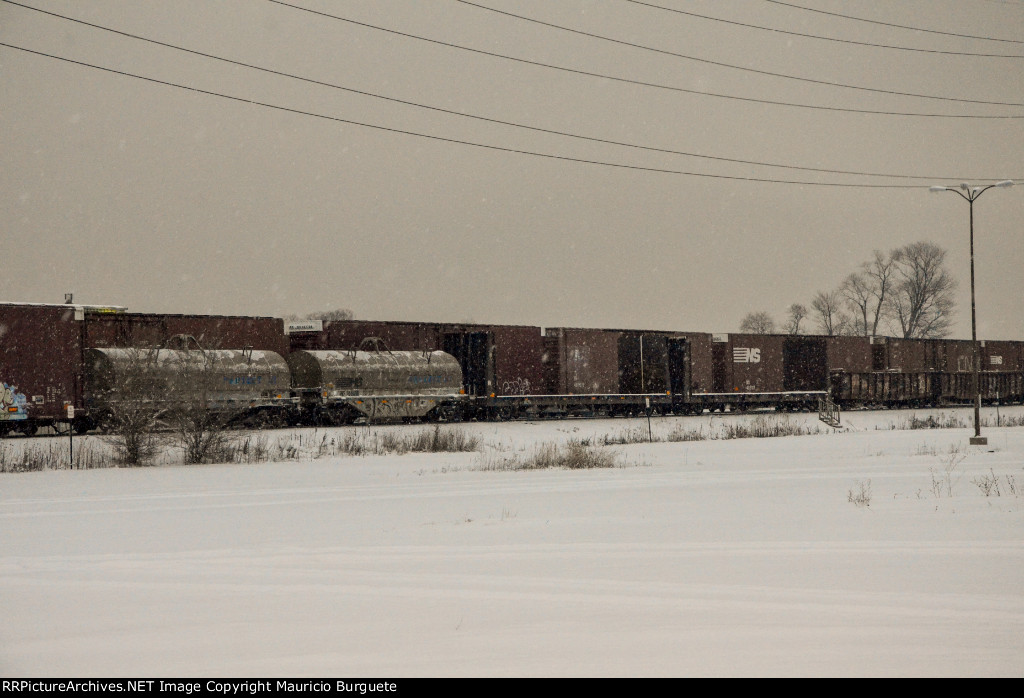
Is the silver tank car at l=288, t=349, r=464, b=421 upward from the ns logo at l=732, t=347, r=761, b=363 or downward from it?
downward

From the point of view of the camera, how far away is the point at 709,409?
48.5 m

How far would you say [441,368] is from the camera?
3481 centimetres

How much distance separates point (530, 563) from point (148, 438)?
47.7ft

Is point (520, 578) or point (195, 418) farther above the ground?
point (195, 418)

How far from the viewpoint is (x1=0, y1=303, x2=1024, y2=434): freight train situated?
25922 mm

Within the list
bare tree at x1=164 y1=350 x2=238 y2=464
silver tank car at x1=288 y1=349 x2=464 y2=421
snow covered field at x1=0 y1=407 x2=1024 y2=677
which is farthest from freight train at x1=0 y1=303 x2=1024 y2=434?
snow covered field at x1=0 y1=407 x2=1024 y2=677

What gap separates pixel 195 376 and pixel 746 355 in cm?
3039

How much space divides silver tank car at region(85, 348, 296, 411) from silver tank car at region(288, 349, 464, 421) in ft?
4.35

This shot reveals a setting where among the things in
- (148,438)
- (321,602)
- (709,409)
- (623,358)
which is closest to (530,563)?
(321,602)

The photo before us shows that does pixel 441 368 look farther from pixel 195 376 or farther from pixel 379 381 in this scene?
pixel 195 376

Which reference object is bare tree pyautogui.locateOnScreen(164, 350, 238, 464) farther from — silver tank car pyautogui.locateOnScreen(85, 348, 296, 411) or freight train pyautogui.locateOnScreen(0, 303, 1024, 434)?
freight train pyautogui.locateOnScreen(0, 303, 1024, 434)

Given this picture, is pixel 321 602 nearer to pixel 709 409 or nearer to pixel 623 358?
pixel 623 358

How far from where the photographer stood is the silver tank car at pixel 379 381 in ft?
103

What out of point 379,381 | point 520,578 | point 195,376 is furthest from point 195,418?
point 520,578
